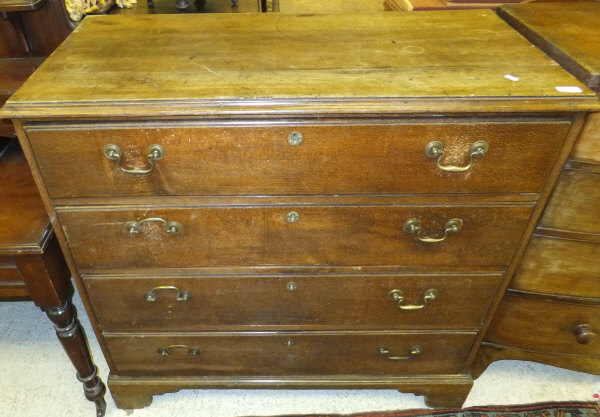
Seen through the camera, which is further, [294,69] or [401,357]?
[401,357]

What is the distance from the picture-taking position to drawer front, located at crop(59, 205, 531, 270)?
103 centimetres

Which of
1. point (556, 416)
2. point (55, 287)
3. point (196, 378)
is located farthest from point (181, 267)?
point (556, 416)

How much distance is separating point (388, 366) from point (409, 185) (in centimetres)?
66

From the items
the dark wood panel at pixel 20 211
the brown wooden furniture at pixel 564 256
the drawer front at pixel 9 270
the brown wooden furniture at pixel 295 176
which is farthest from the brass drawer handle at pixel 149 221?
the brown wooden furniture at pixel 564 256

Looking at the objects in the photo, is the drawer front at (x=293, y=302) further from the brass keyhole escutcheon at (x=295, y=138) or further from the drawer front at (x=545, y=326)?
Answer: the brass keyhole escutcheon at (x=295, y=138)

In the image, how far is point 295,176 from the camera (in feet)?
3.18

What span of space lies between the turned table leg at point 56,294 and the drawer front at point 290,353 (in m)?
0.09

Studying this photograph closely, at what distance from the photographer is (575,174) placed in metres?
1.03

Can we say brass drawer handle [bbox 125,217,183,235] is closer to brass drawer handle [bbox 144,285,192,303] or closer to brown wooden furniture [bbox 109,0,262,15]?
brass drawer handle [bbox 144,285,192,303]

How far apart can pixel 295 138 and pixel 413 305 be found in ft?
1.94

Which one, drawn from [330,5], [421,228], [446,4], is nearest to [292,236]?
[421,228]

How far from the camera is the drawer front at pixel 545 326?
130 cm

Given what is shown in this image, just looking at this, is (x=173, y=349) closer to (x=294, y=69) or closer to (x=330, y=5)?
(x=294, y=69)

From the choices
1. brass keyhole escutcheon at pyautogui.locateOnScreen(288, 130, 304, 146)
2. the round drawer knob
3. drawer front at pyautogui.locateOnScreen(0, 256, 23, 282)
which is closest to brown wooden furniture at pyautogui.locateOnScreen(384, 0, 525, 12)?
→ brass keyhole escutcheon at pyautogui.locateOnScreen(288, 130, 304, 146)
